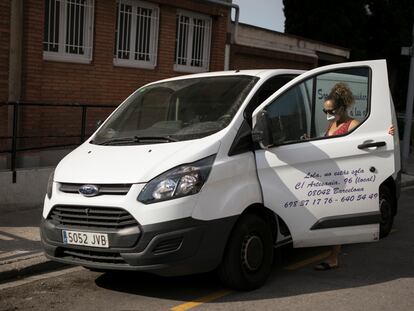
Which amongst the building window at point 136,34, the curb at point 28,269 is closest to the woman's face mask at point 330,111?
the curb at point 28,269

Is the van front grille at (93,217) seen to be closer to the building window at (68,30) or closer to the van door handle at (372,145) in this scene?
the van door handle at (372,145)

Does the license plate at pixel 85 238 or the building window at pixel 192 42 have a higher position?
the building window at pixel 192 42

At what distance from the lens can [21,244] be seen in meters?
6.64

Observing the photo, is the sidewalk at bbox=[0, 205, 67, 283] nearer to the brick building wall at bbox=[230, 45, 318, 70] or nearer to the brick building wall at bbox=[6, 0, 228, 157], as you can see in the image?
the brick building wall at bbox=[6, 0, 228, 157]

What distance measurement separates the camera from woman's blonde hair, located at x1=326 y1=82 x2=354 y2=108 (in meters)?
5.97

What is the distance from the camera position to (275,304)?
4953 mm

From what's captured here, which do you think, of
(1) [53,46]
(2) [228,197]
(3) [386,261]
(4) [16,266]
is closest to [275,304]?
(2) [228,197]

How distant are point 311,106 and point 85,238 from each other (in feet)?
8.45

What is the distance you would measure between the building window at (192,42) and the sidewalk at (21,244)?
509cm

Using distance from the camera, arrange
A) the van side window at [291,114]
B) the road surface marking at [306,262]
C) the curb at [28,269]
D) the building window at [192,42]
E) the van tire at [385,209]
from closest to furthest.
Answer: the van side window at [291,114], the curb at [28,269], the road surface marking at [306,262], the van tire at [385,209], the building window at [192,42]

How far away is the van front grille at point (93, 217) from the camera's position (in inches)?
187

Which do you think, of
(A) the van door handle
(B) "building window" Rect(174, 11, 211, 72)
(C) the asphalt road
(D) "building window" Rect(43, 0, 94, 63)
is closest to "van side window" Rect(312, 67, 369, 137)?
(A) the van door handle

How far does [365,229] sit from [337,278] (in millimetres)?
549

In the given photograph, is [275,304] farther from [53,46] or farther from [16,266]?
[53,46]
